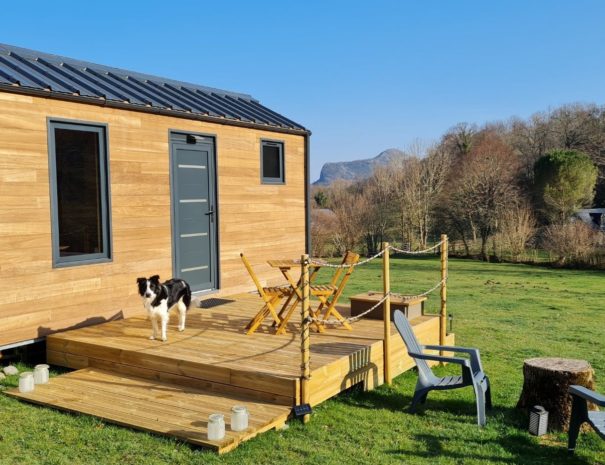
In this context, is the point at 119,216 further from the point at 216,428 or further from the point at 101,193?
the point at 216,428

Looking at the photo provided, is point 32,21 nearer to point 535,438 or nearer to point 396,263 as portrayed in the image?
point 396,263

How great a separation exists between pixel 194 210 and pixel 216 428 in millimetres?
4575

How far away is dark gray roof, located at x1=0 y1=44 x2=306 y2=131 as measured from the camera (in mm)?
6075

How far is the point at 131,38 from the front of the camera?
64.0ft

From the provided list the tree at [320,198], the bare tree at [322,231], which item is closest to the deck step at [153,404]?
the bare tree at [322,231]

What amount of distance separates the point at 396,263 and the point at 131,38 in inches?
499

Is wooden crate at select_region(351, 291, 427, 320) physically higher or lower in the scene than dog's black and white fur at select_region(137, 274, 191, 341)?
lower

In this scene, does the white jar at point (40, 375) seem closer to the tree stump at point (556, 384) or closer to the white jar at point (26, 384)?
the white jar at point (26, 384)

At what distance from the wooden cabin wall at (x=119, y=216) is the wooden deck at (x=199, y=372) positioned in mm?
456

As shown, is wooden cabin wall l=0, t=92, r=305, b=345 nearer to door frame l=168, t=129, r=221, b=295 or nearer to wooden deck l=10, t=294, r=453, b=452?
door frame l=168, t=129, r=221, b=295

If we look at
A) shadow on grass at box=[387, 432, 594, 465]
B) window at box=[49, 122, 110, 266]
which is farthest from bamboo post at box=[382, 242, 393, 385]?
window at box=[49, 122, 110, 266]

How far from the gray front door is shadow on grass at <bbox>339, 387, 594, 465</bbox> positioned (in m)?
3.50

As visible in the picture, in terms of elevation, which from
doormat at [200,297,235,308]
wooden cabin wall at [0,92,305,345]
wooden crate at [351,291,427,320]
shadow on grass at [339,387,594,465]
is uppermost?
wooden cabin wall at [0,92,305,345]

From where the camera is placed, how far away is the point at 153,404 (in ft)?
15.1
